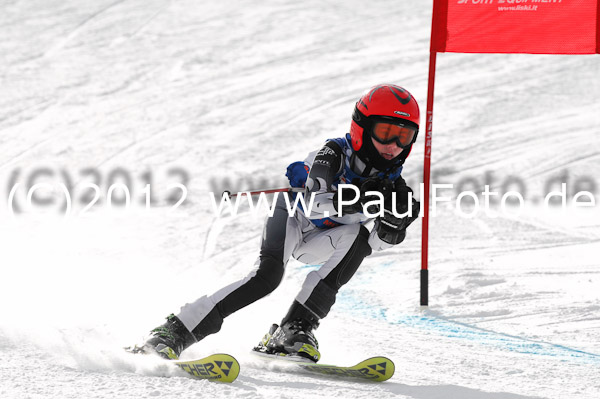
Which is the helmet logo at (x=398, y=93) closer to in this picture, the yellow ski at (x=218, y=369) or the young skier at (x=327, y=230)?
the young skier at (x=327, y=230)

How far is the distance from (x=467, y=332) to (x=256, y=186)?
478cm

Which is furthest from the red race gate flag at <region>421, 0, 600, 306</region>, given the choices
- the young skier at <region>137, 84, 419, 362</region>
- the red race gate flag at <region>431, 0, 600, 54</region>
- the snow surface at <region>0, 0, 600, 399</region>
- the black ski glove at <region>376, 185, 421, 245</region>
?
the black ski glove at <region>376, 185, 421, 245</region>

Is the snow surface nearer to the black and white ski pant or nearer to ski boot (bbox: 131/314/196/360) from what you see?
ski boot (bbox: 131/314/196/360)

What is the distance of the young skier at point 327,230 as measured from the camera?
147 inches

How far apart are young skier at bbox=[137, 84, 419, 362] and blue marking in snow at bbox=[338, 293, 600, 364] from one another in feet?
4.08

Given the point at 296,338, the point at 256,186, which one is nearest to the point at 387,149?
the point at 296,338

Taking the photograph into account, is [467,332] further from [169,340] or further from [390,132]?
[169,340]

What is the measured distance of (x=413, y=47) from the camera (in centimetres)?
1487

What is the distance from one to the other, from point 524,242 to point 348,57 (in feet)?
26.7

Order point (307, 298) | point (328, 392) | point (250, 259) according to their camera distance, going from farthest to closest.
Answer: point (250, 259) < point (307, 298) < point (328, 392)

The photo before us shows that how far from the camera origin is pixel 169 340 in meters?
3.62

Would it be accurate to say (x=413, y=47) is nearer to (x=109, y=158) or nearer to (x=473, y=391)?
(x=109, y=158)

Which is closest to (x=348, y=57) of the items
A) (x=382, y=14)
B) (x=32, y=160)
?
(x=382, y=14)

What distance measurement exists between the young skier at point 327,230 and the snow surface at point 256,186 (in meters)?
0.28
